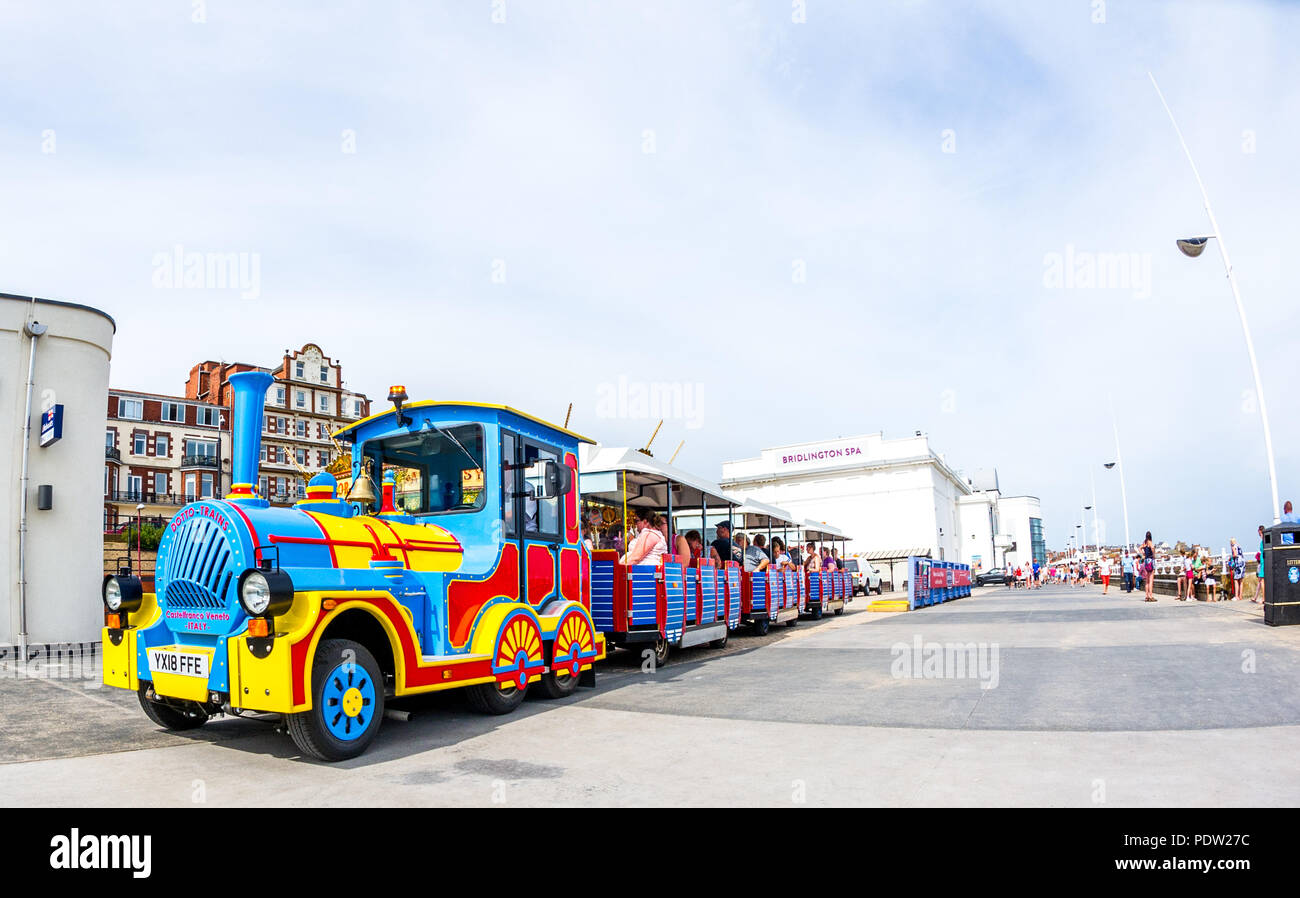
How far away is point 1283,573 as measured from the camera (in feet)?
41.4

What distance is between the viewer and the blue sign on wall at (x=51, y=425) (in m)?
14.2

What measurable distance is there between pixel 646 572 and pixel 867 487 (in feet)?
169

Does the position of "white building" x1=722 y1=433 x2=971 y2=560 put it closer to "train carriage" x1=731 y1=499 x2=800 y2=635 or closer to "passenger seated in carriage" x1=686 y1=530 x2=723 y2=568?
"train carriage" x1=731 y1=499 x2=800 y2=635

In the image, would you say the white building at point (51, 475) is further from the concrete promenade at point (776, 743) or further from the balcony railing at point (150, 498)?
the balcony railing at point (150, 498)

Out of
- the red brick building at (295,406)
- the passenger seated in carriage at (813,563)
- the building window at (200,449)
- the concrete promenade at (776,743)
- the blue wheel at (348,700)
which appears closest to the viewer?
the concrete promenade at (776,743)

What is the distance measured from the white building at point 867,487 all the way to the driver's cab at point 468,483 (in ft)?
159

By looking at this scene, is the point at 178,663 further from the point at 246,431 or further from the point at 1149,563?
the point at 1149,563

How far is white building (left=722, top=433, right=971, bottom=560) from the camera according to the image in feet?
186

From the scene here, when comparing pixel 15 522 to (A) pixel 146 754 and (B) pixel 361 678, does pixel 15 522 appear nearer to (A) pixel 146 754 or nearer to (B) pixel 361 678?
(A) pixel 146 754

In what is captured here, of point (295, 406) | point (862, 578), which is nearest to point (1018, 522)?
point (862, 578)

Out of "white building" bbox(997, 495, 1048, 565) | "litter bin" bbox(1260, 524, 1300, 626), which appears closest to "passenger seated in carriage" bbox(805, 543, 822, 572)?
"litter bin" bbox(1260, 524, 1300, 626)

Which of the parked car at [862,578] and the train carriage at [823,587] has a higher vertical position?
the train carriage at [823,587]

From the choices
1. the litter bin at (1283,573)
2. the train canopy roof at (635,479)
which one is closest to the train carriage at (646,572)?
the train canopy roof at (635,479)

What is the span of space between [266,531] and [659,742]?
3.01 m
